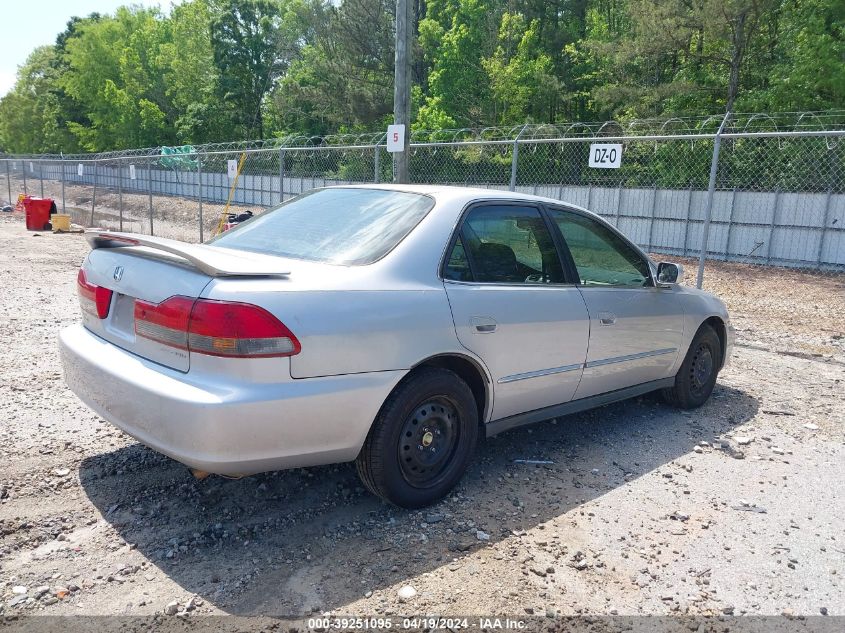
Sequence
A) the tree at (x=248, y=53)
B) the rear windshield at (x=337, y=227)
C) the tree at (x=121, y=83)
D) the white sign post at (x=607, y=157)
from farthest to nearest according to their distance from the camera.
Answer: the tree at (x=121, y=83) < the tree at (x=248, y=53) < the white sign post at (x=607, y=157) < the rear windshield at (x=337, y=227)

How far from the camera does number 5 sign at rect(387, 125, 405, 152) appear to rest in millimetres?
10758

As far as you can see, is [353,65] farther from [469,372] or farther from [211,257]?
[211,257]

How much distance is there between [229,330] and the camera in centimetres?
281

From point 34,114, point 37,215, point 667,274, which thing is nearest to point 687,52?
point 667,274

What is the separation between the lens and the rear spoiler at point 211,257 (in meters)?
2.95

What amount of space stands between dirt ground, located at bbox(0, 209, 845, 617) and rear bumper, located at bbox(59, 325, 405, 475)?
50 cm

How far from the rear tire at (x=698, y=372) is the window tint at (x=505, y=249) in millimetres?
1767

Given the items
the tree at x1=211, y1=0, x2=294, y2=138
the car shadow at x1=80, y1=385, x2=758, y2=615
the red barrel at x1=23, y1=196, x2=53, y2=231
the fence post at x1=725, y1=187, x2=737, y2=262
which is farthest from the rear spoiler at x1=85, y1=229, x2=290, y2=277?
the tree at x1=211, y1=0, x2=294, y2=138

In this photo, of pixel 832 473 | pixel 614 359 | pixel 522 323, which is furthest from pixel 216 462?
pixel 832 473

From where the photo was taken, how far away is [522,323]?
379 cm

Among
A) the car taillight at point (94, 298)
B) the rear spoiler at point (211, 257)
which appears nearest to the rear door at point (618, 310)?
the rear spoiler at point (211, 257)

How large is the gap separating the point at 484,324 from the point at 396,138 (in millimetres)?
7872

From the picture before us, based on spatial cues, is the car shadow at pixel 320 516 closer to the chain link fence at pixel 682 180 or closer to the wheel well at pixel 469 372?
the wheel well at pixel 469 372

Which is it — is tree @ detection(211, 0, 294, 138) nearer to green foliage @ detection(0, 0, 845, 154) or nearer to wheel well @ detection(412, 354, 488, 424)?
green foliage @ detection(0, 0, 845, 154)
